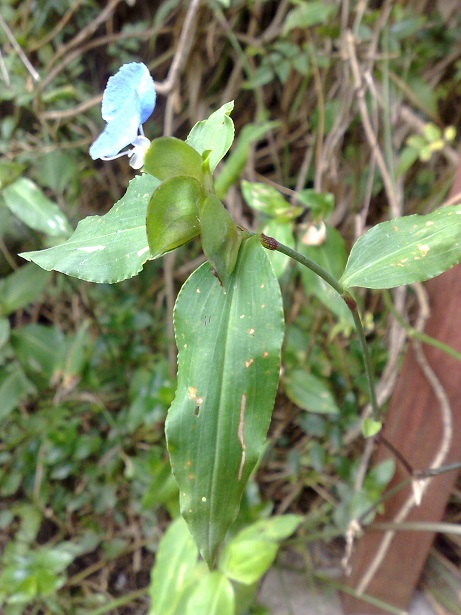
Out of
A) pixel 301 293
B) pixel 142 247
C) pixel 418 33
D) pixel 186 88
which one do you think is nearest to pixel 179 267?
pixel 301 293

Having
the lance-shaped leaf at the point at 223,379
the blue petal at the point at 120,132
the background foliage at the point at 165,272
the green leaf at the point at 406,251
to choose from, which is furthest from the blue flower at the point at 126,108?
the background foliage at the point at 165,272

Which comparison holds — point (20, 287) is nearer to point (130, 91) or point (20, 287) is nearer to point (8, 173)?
point (8, 173)

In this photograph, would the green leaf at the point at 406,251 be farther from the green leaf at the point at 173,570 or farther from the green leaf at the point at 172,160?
the green leaf at the point at 173,570

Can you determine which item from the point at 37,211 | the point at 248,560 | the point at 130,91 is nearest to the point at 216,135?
the point at 130,91

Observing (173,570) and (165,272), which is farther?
(165,272)

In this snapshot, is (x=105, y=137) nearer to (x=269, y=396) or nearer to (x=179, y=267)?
(x=269, y=396)
